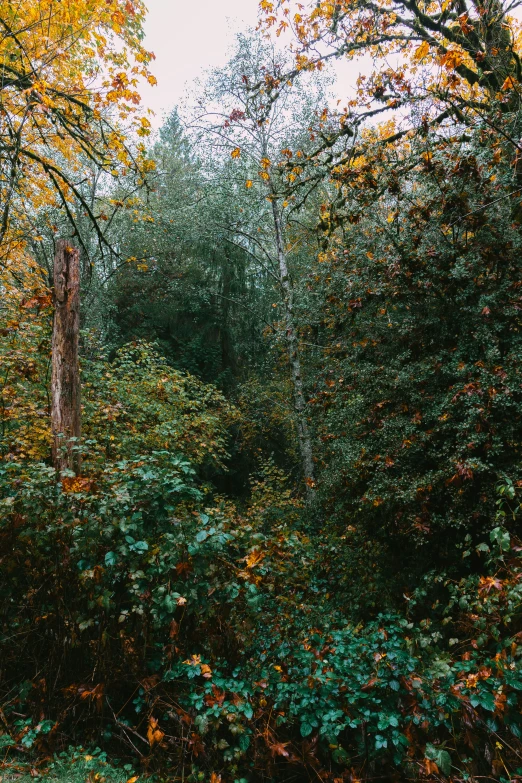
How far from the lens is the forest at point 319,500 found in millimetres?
2756

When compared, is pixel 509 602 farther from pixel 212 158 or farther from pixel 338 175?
pixel 212 158

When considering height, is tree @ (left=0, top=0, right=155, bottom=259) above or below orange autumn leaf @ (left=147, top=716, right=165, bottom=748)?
above

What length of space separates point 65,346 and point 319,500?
14.6 ft

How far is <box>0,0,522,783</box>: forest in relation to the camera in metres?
2.76

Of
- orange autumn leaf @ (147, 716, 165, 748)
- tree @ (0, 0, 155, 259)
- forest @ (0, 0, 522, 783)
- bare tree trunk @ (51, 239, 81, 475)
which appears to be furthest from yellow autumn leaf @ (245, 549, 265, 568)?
tree @ (0, 0, 155, 259)

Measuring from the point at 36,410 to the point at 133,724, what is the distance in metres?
4.30

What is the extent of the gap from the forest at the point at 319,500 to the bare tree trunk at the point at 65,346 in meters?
0.02

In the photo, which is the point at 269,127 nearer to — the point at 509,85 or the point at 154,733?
the point at 509,85

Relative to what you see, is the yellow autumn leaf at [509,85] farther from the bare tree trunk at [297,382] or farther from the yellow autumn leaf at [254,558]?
the bare tree trunk at [297,382]

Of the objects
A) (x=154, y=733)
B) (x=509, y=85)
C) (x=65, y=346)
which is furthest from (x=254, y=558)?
(x=509, y=85)

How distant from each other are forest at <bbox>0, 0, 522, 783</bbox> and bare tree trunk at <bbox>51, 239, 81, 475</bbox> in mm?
22

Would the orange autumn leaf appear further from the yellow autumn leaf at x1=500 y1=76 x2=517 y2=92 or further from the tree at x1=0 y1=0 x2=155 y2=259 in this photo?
the yellow autumn leaf at x1=500 y1=76 x2=517 y2=92

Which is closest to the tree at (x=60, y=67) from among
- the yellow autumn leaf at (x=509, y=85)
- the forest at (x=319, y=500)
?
the forest at (x=319, y=500)

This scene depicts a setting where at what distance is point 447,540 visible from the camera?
500 cm
